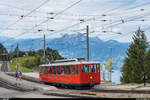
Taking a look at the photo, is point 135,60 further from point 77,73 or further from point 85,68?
point 77,73

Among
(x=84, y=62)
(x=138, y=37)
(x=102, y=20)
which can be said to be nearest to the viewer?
(x=84, y=62)

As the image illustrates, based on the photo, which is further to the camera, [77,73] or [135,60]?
[135,60]

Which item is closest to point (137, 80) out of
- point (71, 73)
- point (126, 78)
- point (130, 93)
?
point (126, 78)

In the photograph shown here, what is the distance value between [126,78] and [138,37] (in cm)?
1092

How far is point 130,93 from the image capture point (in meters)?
19.7

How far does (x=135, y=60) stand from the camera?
62875 millimetres

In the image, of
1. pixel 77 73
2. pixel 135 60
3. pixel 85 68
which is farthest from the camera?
pixel 135 60

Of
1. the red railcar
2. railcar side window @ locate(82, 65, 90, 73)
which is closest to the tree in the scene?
the red railcar

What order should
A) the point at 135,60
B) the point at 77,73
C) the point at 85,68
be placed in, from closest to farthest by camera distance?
the point at 77,73 → the point at 85,68 → the point at 135,60

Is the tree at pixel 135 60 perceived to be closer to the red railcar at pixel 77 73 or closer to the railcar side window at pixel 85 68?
the red railcar at pixel 77 73

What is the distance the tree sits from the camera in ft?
200

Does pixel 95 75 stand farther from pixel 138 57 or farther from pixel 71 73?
pixel 138 57

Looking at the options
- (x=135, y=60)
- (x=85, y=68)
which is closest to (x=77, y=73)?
(x=85, y=68)

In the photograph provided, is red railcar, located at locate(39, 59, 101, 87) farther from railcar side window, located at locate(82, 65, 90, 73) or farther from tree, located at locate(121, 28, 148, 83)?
tree, located at locate(121, 28, 148, 83)
